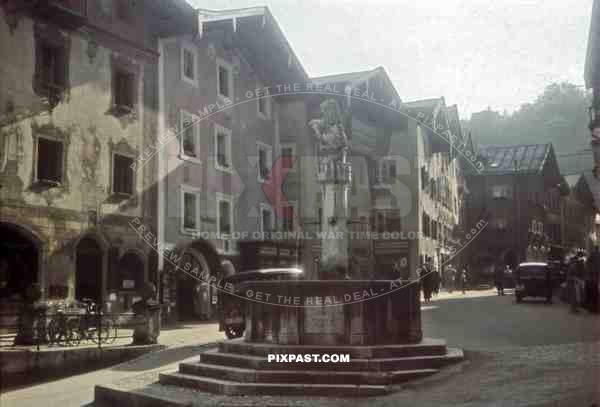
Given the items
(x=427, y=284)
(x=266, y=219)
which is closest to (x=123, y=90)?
(x=266, y=219)

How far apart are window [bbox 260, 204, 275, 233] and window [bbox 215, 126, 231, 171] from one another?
288 cm

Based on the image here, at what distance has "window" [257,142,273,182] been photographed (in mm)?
31625

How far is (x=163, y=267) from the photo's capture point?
25.3 m

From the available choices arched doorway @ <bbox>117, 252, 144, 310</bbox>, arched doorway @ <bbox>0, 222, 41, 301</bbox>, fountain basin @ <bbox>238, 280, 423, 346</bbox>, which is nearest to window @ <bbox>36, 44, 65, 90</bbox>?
arched doorway @ <bbox>0, 222, 41, 301</bbox>

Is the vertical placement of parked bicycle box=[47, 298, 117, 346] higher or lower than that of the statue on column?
lower

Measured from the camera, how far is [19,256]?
778 inches

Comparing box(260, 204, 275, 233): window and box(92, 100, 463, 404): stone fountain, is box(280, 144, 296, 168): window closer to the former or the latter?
box(260, 204, 275, 233): window

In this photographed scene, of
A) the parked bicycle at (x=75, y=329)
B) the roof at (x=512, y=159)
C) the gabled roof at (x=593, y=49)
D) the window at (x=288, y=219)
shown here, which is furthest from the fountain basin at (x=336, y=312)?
the window at (x=288, y=219)

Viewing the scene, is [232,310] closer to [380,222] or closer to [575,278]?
[575,278]

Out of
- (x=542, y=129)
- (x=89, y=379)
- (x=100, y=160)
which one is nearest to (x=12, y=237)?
(x=100, y=160)

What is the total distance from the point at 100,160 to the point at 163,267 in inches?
189

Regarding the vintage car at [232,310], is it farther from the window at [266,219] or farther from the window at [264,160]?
the window at [264,160]

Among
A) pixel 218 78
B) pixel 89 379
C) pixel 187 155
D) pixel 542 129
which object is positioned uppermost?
pixel 218 78

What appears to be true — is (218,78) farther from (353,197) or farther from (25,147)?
(25,147)
